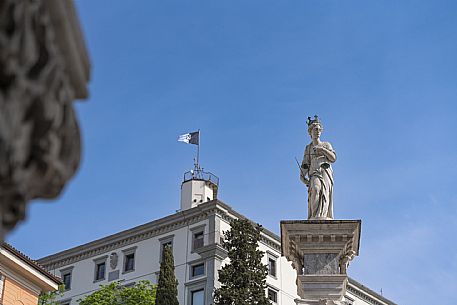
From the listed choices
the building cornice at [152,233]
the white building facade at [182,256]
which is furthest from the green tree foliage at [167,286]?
the building cornice at [152,233]

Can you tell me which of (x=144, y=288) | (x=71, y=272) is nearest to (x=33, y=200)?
(x=144, y=288)

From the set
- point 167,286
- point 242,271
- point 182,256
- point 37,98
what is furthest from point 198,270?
point 37,98

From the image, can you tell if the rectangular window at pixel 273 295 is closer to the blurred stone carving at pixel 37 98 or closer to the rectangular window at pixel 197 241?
the rectangular window at pixel 197 241

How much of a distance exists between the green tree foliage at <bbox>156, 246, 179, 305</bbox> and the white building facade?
18.7ft

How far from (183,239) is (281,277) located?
8.20 metres

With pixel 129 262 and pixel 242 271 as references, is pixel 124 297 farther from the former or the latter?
pixel 129 262

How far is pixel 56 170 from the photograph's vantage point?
3.50m

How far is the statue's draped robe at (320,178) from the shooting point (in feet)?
55.0

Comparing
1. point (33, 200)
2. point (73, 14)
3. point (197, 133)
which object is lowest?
point (33, 200)

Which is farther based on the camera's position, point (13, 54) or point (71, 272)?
point (71, 272)

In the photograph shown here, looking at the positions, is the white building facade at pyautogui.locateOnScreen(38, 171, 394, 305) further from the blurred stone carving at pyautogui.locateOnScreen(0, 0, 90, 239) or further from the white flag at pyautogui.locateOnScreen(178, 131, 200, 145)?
the blurred stone carving at pyautogui.locateOnScreen(0, 0, 90, 239)

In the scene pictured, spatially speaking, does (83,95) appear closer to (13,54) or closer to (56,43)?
(56,43)

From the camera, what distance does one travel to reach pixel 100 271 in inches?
2530

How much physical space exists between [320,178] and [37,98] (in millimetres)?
14027
